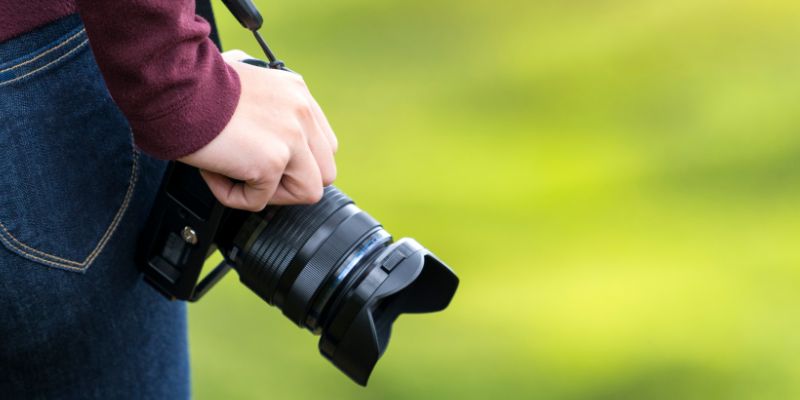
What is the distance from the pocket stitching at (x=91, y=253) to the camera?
760 millimetres

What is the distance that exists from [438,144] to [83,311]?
5.44 feet

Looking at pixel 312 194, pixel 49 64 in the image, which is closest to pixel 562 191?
→ pixel 312 194

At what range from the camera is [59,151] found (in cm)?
79

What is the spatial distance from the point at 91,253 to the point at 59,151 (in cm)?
9

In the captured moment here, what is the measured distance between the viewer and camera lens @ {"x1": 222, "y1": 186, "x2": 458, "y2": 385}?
93cm

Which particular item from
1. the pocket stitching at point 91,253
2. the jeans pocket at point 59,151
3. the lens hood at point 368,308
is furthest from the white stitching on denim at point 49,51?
the lens hood at point 368,308

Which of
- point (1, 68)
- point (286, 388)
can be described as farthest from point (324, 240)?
point (286, 388)

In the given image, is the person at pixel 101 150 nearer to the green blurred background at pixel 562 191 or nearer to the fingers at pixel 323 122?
the fingers at pixel 323 122

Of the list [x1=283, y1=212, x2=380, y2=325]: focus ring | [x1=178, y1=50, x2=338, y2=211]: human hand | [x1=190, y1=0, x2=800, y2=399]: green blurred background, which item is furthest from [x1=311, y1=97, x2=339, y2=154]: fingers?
[x1=190, y1=0, x2=800, y2=399]: green blurred background

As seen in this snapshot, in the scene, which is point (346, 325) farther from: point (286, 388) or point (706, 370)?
point (706, 370)

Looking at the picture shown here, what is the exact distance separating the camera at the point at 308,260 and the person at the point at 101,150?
0.04m

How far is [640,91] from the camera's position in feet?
8.61

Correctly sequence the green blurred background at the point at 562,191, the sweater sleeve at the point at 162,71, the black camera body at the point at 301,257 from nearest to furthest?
the sweater sleeve at the point at 162,71, the black camera body at the point at 301,257, the green blurred background at the point at 562,191

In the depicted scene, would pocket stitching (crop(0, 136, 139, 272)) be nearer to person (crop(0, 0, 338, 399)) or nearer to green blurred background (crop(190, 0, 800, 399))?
person (crop(0, 0, 338, 399))
